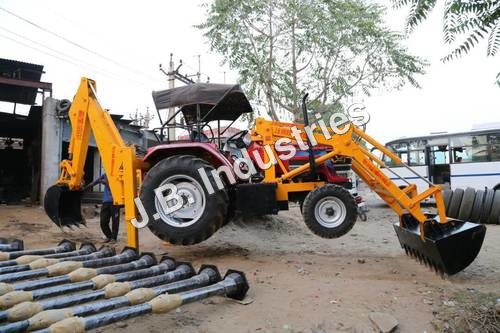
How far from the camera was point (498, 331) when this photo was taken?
125 inches

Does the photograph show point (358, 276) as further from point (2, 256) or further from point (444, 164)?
point (444, 164)

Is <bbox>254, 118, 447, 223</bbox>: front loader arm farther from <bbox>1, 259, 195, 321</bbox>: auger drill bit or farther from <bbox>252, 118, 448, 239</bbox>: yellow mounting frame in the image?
<bbox>1, 259, 195, 321</bbox>: auger drill bit

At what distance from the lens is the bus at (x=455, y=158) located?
1262 centimetres

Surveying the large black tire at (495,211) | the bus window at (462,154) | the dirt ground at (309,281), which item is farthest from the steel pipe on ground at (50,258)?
the bus window at (462,154)

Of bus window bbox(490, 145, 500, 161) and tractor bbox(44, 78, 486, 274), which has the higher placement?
bus window bbox(490, 145, 500, 161)

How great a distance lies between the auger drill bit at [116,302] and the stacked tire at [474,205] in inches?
339

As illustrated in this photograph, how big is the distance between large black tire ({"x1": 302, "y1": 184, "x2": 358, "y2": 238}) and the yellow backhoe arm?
2255 mm

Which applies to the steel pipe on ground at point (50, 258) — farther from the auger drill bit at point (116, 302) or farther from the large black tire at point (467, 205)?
the large black tire at point (467, 205)

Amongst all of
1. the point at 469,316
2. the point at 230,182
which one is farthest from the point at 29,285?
the point at 469,316

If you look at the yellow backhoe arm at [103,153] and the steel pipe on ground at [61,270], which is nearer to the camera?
the steel pipe on ground at [61,270]

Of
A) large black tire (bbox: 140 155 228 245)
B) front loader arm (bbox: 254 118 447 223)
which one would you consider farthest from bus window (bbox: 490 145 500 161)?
large black tire (bbox: 140 155 228 245)

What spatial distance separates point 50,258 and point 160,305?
1784 mm

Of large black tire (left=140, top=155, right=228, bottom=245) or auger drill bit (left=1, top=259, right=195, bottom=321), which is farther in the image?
large black tire (left=140, top=155, right=228, bottom=245)

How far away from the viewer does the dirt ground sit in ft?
10.3
